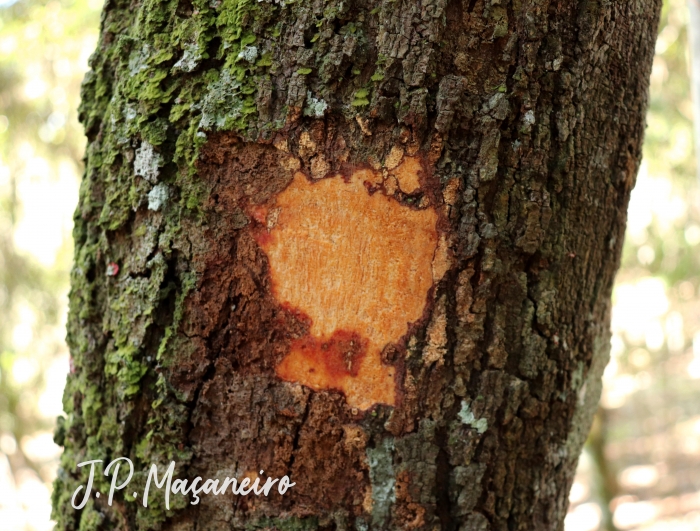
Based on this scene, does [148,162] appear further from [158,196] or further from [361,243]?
[361,243]

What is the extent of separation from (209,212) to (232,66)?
24 cm

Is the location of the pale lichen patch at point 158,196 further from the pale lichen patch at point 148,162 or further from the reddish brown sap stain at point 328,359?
the reddish brown sap stain at point 328,359

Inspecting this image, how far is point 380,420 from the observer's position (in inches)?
38.9

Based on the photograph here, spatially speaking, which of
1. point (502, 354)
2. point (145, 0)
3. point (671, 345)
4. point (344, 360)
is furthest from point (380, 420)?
point (671, 345)

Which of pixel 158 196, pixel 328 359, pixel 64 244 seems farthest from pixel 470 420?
pixel 64 244

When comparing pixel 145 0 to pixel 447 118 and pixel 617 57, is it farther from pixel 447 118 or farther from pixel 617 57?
pixel 617 57

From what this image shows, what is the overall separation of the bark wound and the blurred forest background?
12.5 feet

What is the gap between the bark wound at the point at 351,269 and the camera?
3.17ft

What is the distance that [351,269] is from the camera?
97cm

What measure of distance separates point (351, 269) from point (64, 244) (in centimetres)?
455

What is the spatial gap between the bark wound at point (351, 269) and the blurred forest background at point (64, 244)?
12.5 ft

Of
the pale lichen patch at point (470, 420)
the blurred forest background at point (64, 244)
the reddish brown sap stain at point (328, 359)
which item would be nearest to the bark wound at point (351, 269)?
the reddish brown sap stain at point (328, 359)

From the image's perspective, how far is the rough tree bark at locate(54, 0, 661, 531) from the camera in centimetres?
95

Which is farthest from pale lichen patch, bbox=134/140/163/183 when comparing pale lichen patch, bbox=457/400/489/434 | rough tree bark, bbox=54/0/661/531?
pale lichen patch, bbox=457/400/489/434
